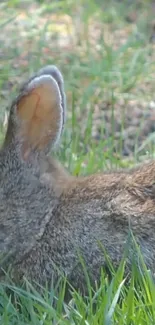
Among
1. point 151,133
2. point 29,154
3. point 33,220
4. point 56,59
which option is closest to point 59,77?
point 29,154

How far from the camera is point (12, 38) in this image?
27.1 ft

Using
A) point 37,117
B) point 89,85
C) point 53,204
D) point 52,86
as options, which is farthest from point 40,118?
point 89,85

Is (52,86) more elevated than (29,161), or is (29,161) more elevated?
(52,86)

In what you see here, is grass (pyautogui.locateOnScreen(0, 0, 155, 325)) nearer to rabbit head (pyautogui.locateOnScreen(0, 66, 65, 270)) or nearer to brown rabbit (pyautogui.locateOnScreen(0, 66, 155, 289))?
brown rabbit (pyautogui.locateOnScreen(0, 66, 155, 289))

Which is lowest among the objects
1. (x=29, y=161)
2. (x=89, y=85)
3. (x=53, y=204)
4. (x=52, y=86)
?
(x=53, y=204)

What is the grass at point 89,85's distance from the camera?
14.9 feet

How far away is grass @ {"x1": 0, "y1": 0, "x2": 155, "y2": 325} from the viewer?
4.53m

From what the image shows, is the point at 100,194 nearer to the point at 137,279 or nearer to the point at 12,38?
the point at 137,279

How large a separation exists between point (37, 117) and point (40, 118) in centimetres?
2

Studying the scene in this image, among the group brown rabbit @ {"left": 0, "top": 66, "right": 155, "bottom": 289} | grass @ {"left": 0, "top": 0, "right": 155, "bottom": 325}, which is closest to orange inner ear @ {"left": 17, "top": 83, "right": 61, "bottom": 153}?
brown rabbit @ {"left": 0, "top": 66, "right": 155, "bottom": 289}

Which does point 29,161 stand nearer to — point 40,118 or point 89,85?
point 40,118

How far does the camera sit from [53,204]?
5.20 meters

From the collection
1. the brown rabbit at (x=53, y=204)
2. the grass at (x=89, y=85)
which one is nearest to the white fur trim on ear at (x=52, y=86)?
the brown rabbit at (x=53, y=204)

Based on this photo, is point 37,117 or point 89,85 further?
point 89,85
